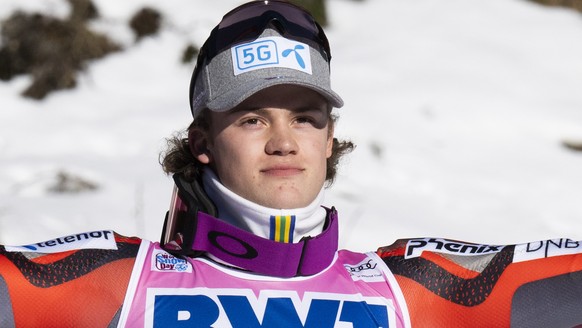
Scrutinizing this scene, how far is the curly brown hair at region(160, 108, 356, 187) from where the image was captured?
423 centimetres

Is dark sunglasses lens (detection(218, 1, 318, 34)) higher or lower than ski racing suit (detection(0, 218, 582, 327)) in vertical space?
higher

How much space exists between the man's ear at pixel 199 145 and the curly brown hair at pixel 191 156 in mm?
19

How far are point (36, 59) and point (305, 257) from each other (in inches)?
243

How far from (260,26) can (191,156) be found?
0.61 metres

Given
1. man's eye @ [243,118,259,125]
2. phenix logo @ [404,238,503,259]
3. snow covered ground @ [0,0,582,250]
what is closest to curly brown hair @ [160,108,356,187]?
man's eye @ [243,118,259,125]

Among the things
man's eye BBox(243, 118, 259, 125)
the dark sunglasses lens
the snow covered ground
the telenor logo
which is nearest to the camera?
the telenor logo

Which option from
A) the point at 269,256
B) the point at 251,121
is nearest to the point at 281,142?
the point at 251,121

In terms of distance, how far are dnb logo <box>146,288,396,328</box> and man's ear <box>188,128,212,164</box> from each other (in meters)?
0.53

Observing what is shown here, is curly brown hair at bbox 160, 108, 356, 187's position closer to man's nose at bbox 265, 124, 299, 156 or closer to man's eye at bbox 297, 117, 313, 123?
man's eye at bbox 297, 117, 313, 123

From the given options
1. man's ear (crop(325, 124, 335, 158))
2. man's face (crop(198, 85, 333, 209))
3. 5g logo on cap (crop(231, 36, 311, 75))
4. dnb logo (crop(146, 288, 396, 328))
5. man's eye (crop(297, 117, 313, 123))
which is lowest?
dnb logo (crop(146, 288, 396, 328))

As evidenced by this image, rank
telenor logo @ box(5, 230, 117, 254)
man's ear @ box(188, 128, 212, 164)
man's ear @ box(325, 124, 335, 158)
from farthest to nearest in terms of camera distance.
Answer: man's ear @ box(325, 124, 335, 158)
man's ear @ box(188, 128, 212, 164)
telenor logo @ box(5, 230, 117, 254)

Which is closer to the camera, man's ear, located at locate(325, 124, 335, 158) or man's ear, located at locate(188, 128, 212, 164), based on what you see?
man's ear, located at locate(188, 128, 212, 164)

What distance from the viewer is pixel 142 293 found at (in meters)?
3.83

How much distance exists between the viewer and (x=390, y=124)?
9328mm
